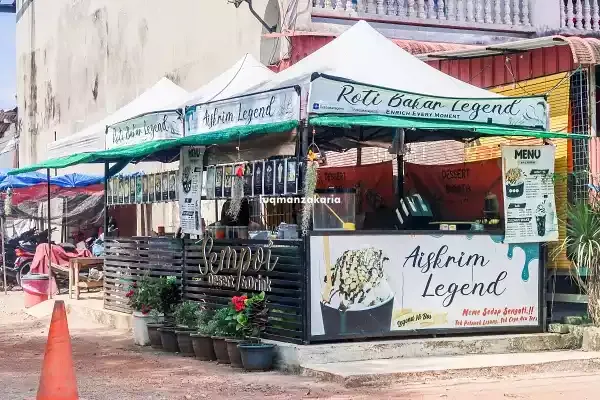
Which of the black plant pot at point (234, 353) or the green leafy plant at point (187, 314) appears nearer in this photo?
the black plant pot at point (234, 353)

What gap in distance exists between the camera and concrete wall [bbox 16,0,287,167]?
59.5 ft

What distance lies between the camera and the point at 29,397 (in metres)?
8.71

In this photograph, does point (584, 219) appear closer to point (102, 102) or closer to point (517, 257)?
point (517, 257)

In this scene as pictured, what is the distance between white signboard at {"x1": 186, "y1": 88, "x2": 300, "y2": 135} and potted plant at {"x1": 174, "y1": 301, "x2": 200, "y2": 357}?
2.08 metres

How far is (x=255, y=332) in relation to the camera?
10.3 metres

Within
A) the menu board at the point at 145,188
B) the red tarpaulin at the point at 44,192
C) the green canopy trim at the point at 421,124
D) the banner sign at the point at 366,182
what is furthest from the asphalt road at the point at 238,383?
the red tarpaulin at the point at 44,192

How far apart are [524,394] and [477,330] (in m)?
2.24

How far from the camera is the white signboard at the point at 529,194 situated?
1099 cm

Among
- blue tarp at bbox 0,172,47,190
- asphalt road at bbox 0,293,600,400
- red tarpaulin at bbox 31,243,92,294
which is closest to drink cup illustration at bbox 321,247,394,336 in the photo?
asphalt road at bbox 0,293,600,400

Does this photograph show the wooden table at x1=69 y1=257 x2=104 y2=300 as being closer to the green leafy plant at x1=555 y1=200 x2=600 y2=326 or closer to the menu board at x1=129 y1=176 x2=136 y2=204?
the menu board at x1=129 y1=176 x2=136 y2=204

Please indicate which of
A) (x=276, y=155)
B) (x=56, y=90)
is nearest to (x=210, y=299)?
(x=276, y=155)

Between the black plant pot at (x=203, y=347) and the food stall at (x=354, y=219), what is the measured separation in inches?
24.8

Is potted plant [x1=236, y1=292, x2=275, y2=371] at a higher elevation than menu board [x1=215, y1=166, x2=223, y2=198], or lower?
lower

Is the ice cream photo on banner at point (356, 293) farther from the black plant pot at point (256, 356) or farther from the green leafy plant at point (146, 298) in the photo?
the green leafy plant at point (146, 298)
